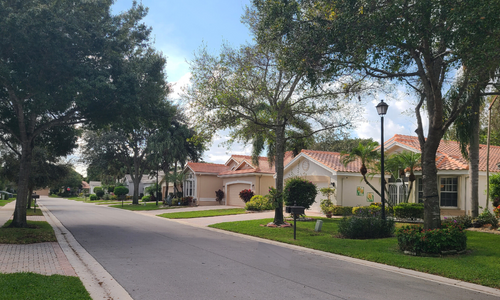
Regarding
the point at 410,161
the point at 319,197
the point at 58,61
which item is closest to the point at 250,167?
the point at 319,197

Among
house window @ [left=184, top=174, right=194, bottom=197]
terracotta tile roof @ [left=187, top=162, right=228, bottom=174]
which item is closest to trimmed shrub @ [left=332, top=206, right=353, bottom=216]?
terracotta tile roof @ [left=187, top=162, right=228, bottom=174]

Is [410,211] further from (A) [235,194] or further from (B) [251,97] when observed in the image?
(A) [235,194]

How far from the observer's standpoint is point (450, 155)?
21.8 metres

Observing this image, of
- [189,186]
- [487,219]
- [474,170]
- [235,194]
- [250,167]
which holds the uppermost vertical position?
[250,167]

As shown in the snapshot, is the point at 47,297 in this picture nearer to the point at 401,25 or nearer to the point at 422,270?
the point at 422,270

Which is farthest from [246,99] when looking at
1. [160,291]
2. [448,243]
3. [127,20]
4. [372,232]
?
[160,291]

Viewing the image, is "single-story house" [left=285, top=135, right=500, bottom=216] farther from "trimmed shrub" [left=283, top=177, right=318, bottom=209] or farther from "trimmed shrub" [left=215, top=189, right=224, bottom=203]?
"trimmed shrub" [left=215, top=189, right=224, bottom=203]

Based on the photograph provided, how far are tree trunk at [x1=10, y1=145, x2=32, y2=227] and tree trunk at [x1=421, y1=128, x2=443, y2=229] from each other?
48.4 ft

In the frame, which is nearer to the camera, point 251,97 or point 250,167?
point 251,97

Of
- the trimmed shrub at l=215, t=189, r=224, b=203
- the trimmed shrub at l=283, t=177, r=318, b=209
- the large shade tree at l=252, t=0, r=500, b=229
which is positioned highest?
the large shade tree at l=252, t=0, r=500, b=229

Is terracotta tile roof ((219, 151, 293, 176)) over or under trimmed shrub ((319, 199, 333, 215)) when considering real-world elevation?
over

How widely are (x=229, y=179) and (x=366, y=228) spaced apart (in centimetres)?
2501

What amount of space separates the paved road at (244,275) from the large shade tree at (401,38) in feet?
13.3

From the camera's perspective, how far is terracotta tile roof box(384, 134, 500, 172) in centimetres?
2027
